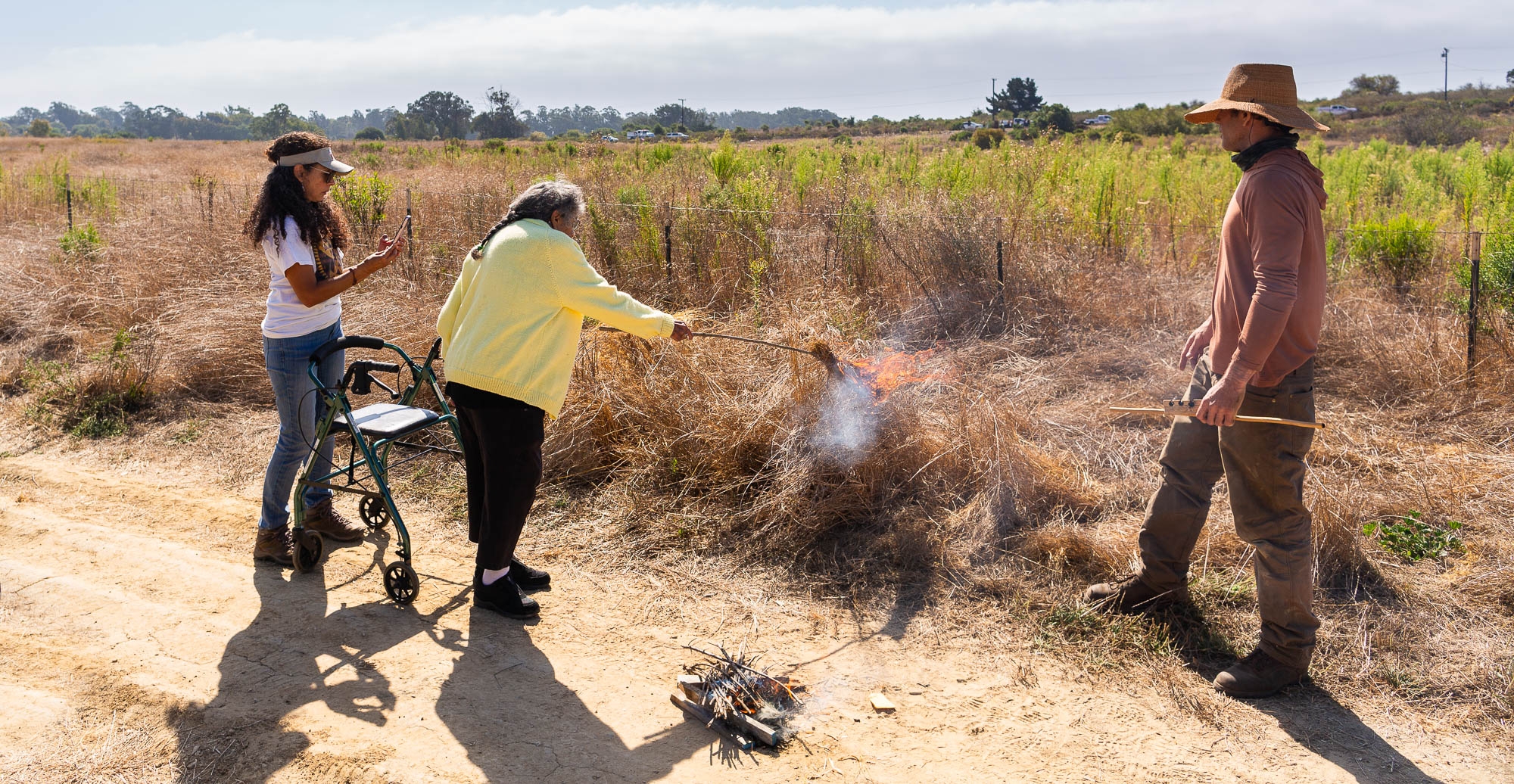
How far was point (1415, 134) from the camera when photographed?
31.5 m

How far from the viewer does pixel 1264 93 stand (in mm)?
3504

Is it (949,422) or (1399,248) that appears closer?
(949,422)

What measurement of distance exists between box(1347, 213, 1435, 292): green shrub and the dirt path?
21.0ft

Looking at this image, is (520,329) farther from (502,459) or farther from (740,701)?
(740,701)

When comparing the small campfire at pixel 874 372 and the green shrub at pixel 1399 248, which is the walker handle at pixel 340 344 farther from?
the green shrub at pixel 1399 248

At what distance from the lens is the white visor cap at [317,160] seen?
4449mm

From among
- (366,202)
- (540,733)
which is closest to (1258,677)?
(540,733)

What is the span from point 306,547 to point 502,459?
4.57 ft

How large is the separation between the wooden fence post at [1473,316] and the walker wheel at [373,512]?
23.2ft

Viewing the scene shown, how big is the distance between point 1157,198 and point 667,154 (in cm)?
709

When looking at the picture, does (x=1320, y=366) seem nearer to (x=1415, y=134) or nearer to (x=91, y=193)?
(x=91, y=193)

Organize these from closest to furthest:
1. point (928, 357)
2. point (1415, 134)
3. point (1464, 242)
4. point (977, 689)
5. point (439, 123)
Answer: point (977, 689)
point (928, 357)
point (1464, 242)
point (1415, 134)
point (439, 123)

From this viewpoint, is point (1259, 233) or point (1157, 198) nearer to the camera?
point (1259, 233)

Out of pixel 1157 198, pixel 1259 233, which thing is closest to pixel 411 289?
pixel 1259 233
